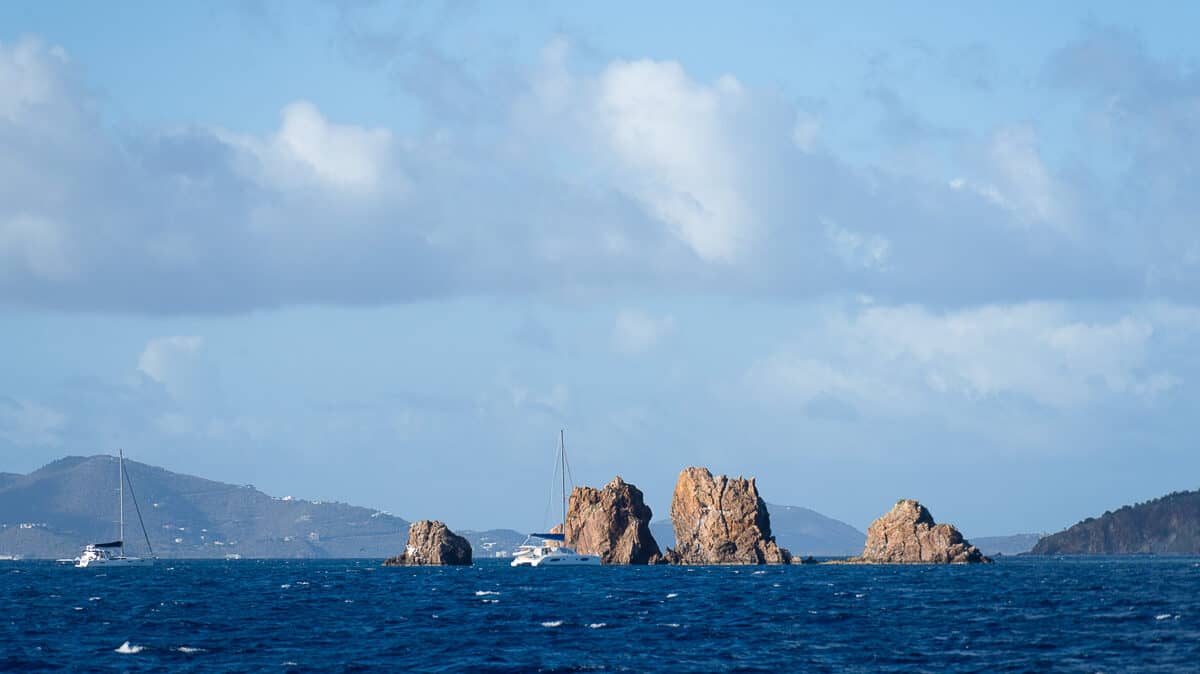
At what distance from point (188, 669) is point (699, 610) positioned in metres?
52.0

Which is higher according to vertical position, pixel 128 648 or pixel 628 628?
pixel 628 628

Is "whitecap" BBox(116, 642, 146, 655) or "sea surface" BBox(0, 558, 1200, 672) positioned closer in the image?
"sea surface" BBox(0, 558, 1200, 672)

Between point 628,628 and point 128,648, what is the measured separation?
114 ft

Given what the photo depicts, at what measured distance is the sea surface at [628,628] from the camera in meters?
79.0

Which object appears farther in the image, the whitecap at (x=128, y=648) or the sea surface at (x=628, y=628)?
the whitecap at (x=128, y=648)

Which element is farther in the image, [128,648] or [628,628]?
[628,628]

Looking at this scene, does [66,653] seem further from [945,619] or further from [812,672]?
[945,619]

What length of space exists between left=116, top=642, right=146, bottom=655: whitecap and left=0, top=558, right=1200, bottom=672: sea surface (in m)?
0.11

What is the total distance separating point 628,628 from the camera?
332ft

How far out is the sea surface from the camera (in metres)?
79.0

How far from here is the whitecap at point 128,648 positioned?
85.2 metres

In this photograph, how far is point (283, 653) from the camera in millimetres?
85000

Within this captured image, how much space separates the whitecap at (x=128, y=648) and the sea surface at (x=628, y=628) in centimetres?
11

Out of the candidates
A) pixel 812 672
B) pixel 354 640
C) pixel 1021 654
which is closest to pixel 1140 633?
pixel 1021 654
